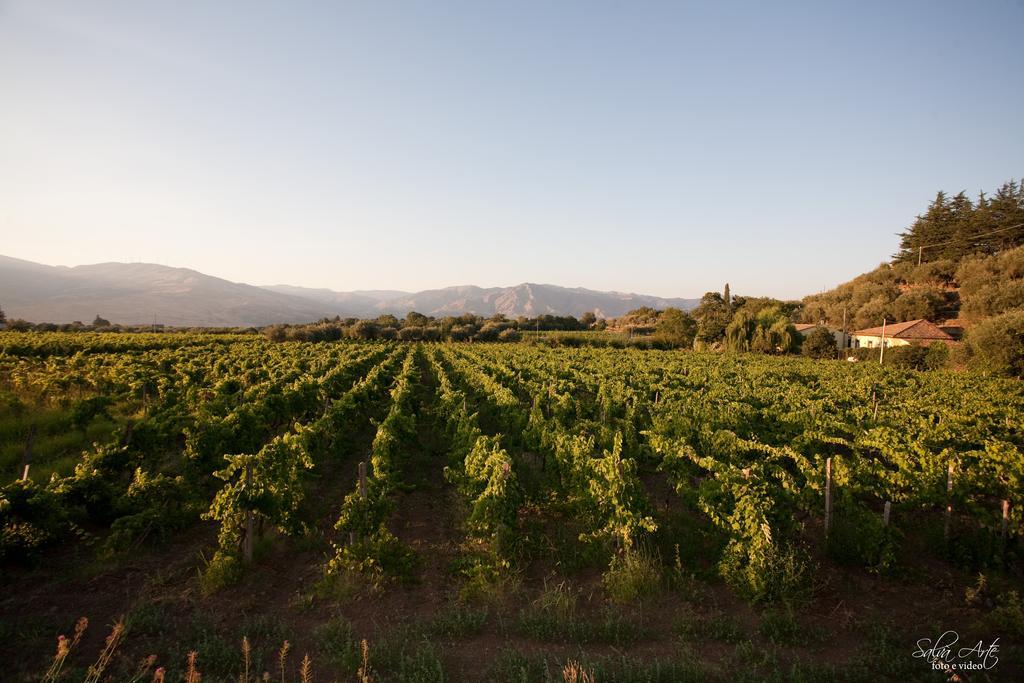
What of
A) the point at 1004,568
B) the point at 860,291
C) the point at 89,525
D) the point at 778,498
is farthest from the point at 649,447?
the point at 860,291

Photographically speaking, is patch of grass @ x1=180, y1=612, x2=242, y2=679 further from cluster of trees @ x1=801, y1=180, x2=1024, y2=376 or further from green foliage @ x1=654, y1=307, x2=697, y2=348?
green foliage @ x1=654, y1=307, x2=697, y2=348

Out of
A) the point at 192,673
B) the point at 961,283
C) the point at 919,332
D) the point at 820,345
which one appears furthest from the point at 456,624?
the point at 961,283

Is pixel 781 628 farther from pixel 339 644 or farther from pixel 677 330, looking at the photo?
pixel 677 330

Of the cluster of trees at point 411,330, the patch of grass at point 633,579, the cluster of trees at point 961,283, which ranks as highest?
the cluster of trees at point 961,283

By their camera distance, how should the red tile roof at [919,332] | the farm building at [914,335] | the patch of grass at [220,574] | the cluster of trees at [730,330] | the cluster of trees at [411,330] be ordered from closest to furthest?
1. the patch of grass at [220,574]
2. the farm building at [914,335]
3. the red tile roof at [919,332]
4. the cluster of trees at [730,330]
5. the cluster of trees at [411,330]

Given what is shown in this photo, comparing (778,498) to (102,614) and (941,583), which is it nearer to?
(941,583)

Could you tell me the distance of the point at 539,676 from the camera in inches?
185

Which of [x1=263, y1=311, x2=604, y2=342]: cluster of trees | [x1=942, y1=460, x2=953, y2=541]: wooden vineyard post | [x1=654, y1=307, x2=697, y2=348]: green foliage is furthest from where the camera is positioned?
[x1=654, y1=307, x2=697, y2=348]: green foliage

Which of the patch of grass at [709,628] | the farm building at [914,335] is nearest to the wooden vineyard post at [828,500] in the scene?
the patch of grass at [709,628]

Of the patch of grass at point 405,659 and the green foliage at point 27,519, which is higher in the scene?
the green foliage at point 27,519

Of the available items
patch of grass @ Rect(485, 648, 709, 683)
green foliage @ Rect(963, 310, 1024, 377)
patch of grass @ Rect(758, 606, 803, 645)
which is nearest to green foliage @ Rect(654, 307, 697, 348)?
green foliage @ Rect(963, 310, 1024, 377)

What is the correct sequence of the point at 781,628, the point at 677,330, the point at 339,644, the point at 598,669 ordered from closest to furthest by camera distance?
the point at 598,669, the point at 339,644, the point at 781,628, the point at 677,330

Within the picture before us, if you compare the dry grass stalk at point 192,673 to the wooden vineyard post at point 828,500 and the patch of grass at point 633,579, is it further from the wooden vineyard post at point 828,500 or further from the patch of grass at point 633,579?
the wooden vineyard post at point 828,500

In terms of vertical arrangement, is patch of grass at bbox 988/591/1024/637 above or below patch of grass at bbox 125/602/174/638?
above
